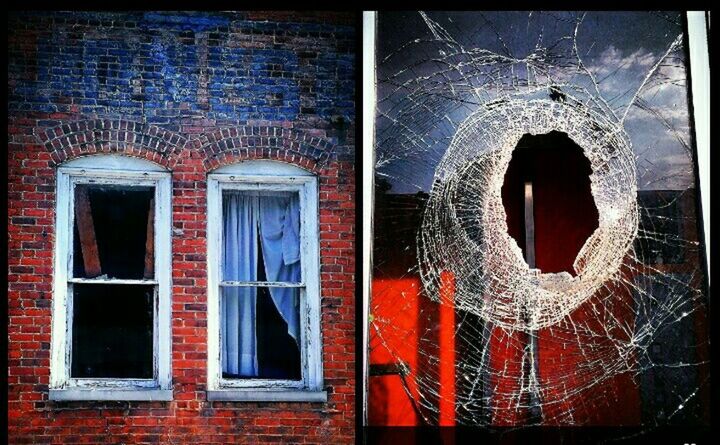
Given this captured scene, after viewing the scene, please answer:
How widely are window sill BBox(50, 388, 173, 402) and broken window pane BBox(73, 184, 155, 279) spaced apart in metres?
0.69

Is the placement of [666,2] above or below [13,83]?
above

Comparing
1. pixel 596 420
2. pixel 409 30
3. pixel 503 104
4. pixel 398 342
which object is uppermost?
pixel 409 30

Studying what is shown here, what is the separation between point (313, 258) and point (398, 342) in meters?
0.75

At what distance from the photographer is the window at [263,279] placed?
5.34 metres

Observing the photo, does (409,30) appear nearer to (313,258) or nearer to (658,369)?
(313,258)

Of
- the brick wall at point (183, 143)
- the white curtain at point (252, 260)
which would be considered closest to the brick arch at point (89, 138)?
the brick wall at point (183, 143)

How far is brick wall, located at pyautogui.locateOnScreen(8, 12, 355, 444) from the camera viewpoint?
205 inches

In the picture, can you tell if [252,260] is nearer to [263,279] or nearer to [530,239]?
[263,279]

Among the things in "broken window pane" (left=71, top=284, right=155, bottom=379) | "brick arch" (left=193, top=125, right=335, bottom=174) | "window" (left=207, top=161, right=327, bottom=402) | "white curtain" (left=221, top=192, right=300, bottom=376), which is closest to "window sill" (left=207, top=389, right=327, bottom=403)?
"window" (left=207, top=161, right=327, bottom=402)

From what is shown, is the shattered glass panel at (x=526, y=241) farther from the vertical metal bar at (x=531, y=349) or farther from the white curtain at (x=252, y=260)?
the white curtain at (x=252, y=260)

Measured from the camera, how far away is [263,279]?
543 cm

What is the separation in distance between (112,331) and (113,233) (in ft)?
1.97

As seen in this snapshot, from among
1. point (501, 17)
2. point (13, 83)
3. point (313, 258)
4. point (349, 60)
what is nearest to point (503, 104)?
point (501, 17)

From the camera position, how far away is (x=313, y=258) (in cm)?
538
